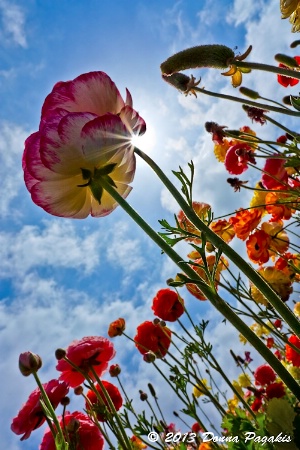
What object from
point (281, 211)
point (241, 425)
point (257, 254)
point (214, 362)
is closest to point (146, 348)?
point (214, 362)

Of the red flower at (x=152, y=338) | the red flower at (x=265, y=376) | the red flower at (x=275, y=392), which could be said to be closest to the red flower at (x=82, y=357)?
the red flower at (x=152, y=338)

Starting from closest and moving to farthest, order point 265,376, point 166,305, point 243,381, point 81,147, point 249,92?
point 81,147, point 249,92, point 166,305, point 265,376, point 243,381

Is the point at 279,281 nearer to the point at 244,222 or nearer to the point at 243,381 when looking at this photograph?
the point at 244,222

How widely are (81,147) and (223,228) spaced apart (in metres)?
1.19

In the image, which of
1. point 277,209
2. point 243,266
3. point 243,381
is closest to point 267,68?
point 243,266

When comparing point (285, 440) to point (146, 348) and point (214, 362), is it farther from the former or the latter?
point (146, 348)

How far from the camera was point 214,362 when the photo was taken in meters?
1.62

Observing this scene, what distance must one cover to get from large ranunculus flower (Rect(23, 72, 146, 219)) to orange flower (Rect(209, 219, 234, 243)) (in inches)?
40.2

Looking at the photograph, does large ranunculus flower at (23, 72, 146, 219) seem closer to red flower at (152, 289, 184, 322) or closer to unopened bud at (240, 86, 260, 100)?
unopened bud at (240, 86, 260, 100)

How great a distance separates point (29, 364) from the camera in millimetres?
1032

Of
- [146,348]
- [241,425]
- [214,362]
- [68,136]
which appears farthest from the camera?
[146,348]

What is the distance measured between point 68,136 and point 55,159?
46 millimetres

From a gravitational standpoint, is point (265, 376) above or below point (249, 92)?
below

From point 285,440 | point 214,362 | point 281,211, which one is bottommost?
point 285,440
